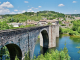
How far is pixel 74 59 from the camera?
15.7 m

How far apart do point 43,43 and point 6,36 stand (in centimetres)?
1737

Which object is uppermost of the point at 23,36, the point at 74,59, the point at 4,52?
the point at 23,36

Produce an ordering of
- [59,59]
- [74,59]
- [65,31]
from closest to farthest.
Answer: [59,59]
[74,59]
[65,31]

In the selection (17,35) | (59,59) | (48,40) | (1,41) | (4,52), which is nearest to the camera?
(1,41)

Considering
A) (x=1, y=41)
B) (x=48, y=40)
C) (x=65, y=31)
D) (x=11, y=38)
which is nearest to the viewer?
(x=1, y=41)

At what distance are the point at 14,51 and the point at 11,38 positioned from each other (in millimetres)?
2848

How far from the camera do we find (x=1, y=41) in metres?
7.05

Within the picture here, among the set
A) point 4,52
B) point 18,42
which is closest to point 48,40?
point 18,42

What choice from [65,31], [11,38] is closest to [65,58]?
[11,38]

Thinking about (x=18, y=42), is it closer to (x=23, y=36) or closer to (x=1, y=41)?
(x=23, y=36)

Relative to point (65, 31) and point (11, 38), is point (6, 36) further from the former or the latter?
point (65, 31)

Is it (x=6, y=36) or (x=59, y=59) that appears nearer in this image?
(x=6, y=36)

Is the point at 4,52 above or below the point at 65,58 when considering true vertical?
above

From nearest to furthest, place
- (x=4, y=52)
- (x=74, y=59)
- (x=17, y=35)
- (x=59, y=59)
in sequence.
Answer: (x=4, y=52), (x=17, y=35), (x=59, y=59), (x=74, y=59)
